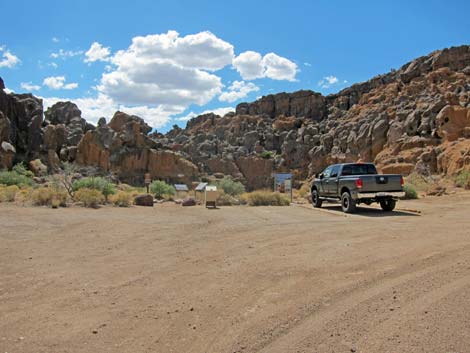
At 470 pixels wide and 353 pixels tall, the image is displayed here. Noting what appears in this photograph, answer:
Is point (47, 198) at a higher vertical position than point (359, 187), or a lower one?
lower

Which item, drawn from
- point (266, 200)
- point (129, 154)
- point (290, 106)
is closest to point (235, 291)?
point (266, 200)

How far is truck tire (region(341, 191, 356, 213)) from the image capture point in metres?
15.6

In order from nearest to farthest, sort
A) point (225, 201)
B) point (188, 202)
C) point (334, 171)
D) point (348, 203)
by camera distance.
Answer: point (348, 203), point (334, 171), point (188, 202), point (225, 201)

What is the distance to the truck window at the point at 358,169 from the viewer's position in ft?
56.0

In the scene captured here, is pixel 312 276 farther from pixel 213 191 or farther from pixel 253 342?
pixel 213 191

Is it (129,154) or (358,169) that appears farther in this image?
(129,154)

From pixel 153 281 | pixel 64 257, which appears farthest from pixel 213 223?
pixel 153 281

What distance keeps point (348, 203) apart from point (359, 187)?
839mm

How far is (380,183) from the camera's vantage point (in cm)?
1537

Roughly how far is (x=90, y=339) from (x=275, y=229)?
7426mm

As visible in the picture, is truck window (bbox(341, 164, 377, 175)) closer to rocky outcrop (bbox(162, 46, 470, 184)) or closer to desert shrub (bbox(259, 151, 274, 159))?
rocky outcrop (bbox(162, 46, 470, 184))

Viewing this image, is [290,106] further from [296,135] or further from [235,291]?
[235,291]

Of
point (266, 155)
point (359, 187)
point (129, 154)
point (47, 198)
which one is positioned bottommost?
point (47, 198)

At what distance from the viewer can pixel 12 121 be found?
5281 cm
